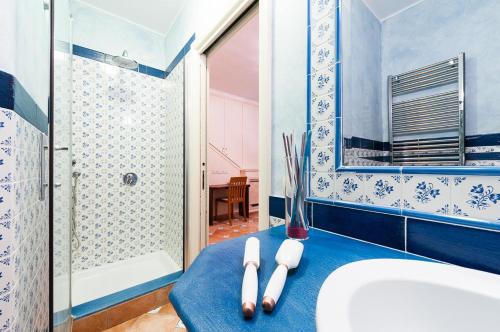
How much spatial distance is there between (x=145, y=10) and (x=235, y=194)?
274 centimetres

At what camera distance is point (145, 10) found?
1.83 metres

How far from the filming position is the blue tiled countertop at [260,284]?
0.29m

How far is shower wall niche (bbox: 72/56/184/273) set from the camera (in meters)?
1.81

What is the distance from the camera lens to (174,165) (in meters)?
1.96

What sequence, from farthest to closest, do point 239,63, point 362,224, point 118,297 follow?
point 239,63 → point 118,297 → point 362,224

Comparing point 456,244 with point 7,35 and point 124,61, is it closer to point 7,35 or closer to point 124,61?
point 7,35

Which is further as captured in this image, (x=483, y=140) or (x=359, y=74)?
(x=359, y=74)

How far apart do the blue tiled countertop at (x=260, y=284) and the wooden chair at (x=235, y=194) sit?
3.00 m

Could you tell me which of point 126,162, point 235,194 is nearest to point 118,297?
point 126,162

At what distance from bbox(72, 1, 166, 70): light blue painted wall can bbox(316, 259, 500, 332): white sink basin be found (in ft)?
8.24

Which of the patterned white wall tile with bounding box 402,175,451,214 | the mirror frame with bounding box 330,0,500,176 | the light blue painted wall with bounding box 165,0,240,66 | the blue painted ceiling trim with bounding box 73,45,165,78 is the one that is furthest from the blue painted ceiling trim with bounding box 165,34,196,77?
the patterned white wall tile with bounding box 402,175,451,214

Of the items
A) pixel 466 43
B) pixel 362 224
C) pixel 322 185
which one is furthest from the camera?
pixel 322 185

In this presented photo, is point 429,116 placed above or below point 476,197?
above

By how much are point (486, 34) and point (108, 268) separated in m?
2.61
